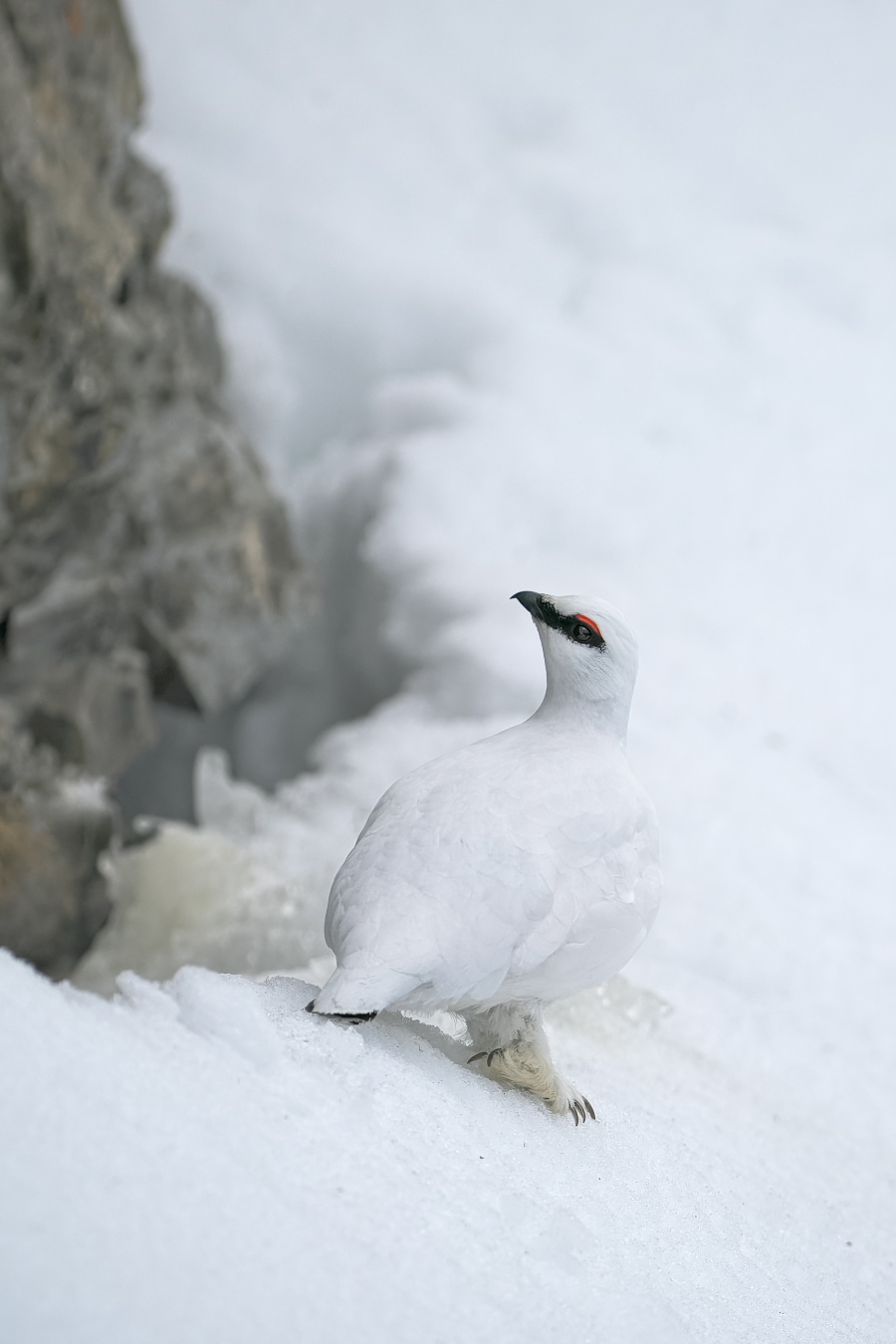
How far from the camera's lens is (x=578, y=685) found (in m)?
0.96

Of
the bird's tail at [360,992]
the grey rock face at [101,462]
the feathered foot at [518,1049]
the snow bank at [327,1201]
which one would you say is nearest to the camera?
the snow bank at [327,1201]

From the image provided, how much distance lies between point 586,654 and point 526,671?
1319mm

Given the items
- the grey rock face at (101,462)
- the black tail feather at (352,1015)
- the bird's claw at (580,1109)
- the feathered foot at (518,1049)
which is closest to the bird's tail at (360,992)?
the black tail feather at (352,1015)

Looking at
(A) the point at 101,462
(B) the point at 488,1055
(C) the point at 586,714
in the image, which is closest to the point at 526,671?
(A) the point at 101,462

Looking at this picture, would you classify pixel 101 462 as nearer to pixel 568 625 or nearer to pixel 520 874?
pixel 568 625

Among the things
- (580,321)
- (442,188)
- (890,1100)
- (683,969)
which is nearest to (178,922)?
(683,969)

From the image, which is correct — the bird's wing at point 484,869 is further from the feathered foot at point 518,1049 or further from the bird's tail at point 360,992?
the feathered foot at point 518,1049

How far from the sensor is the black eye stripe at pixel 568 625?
94 cm

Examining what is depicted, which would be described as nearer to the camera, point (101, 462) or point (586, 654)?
point (586, 654)

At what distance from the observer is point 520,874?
80 cm

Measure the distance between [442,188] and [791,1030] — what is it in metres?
3.34

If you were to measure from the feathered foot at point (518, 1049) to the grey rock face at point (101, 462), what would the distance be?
3.46 feet

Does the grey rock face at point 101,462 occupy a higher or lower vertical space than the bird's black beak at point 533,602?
lower

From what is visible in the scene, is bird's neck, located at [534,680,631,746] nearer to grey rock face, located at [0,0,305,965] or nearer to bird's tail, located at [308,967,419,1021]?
bird's tail, located at [308,967,419,1021]
